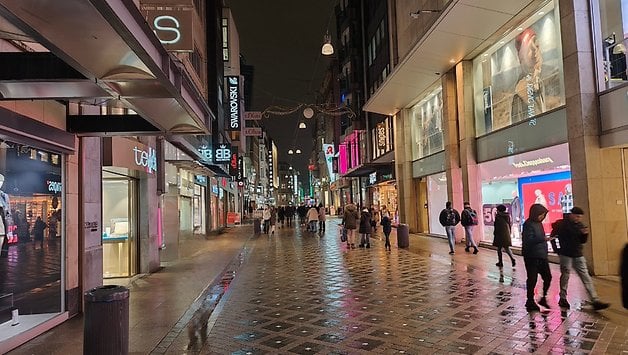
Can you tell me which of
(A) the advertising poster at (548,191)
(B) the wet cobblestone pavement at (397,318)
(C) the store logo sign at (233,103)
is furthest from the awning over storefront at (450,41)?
(C) the store logo sign at (233,103)

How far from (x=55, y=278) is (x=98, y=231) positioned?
1595mm

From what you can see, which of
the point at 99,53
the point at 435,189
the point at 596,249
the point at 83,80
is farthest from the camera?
the point at 435,189

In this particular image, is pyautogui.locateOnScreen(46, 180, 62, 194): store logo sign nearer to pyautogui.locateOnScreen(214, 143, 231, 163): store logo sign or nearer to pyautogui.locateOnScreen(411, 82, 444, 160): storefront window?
pyautogui.locateOnScreen(411, 82, 444, 160): storefront window

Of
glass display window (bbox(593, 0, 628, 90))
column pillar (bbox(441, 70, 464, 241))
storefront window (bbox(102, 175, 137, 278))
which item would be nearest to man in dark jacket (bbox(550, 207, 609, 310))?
glass display window (bbox(593, 0, 628, 90))

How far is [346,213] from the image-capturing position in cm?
2053

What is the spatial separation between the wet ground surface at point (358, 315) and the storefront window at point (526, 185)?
2054 mm

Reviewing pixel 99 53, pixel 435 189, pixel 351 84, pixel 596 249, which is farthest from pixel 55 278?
pixel 351 84

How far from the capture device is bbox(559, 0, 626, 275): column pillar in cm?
1088

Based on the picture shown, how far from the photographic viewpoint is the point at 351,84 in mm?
46531

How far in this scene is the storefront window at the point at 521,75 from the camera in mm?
13383

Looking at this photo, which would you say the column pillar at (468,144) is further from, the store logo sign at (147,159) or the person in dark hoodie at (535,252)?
the store logo sign at (147,159)

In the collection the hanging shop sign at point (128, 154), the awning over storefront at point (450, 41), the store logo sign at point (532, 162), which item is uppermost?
the awning over storefront at point (450, 41)

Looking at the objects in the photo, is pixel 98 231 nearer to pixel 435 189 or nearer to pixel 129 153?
pixel 129 153

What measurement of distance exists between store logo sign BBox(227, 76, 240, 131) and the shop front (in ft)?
72.4
